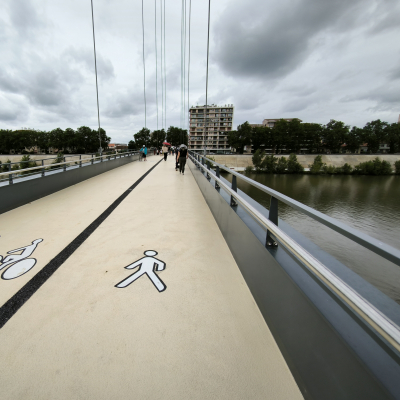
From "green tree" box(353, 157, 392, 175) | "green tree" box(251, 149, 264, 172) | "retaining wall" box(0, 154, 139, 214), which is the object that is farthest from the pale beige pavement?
"green tree" box(353, 157, 392, 175)

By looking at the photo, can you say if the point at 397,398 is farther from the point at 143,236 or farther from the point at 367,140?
the point at 367,140

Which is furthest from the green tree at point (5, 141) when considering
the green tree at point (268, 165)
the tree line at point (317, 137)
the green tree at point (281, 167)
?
the green tree at point (281, 167)

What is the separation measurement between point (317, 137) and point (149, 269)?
12520 centimetres

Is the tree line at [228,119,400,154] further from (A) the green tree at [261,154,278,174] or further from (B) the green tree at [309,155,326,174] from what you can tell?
(A) the green tree at [261,154,278,174]

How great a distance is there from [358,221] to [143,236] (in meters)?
47.6

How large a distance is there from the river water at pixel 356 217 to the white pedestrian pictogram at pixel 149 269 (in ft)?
41.1

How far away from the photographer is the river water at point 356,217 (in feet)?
84.9

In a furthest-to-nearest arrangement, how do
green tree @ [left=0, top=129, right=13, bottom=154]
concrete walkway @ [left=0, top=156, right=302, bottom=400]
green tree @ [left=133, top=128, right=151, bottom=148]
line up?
green tree @ [left=133, top=128, right=151, bottom=148]
green tree @ [left=0, top=129, right=13, bottom=154]
concrete walkway @ [left=0, top=156, right=302, bottom=400]

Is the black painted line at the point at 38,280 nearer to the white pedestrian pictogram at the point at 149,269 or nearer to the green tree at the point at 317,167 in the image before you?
the white pedestrian pictogram at the point at 149,269

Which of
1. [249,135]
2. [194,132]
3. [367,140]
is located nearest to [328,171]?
[249,135]

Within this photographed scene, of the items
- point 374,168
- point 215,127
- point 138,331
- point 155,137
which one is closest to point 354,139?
point 374,168

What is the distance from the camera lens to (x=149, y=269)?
→ 108 inches

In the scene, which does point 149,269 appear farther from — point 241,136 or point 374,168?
point 241,136

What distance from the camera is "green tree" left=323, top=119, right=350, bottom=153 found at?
10694 cm
